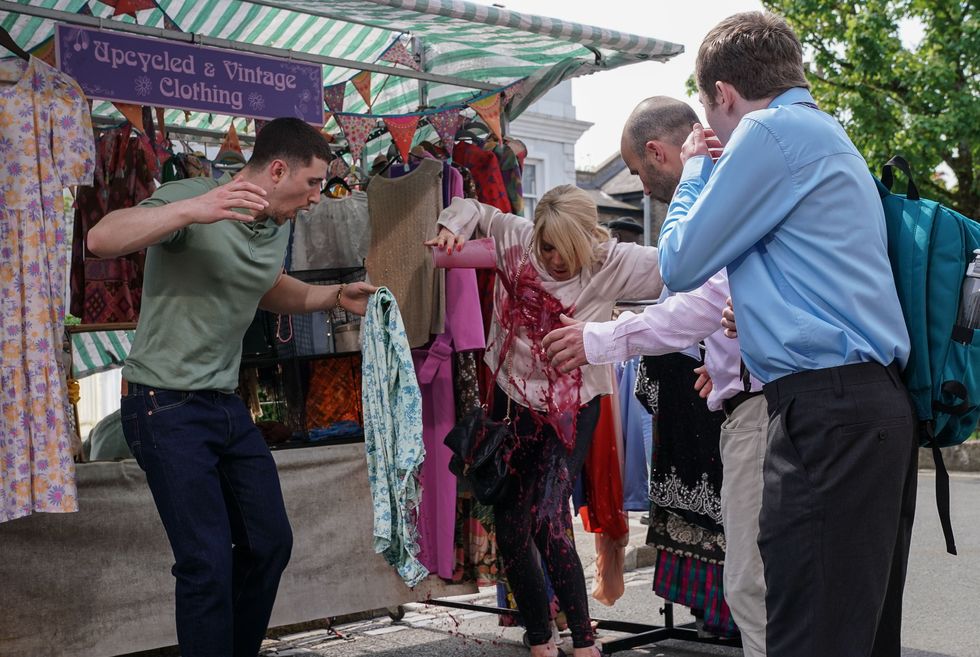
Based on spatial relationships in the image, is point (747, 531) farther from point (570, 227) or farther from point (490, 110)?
point (490, 110)

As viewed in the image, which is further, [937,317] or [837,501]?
[937,317]

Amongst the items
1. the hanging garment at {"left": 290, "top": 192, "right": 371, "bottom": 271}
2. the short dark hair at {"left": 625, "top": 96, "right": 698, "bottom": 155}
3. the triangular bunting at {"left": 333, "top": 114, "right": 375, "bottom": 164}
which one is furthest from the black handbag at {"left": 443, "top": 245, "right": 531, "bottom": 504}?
the triangular bunting at {"left": 333, "top": 114, "right": 375, "bottom": 164}

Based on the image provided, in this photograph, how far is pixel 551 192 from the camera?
16.0 ft

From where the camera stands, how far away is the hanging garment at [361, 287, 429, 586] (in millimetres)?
4668

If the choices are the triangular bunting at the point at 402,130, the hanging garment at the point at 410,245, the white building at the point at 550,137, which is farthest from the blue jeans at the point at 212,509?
the white building at the point at 550,137

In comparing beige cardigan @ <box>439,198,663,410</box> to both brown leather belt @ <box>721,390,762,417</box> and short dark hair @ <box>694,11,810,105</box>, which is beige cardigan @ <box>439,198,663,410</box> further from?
short dark hair @ <box>694,11,810,105</box>

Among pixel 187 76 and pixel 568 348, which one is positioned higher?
pixel 187 76

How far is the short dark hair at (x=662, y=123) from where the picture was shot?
12.2 ft

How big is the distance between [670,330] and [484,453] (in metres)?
1.52

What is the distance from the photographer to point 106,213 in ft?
20.0

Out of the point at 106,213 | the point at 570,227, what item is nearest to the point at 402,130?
the point at 570,227

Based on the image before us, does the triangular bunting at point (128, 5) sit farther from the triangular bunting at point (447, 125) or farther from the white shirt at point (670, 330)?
the white shirt at point (670, 330)

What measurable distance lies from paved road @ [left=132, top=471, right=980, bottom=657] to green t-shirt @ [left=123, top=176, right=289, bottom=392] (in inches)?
85.1

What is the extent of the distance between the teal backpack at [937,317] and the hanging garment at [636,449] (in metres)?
2.84
